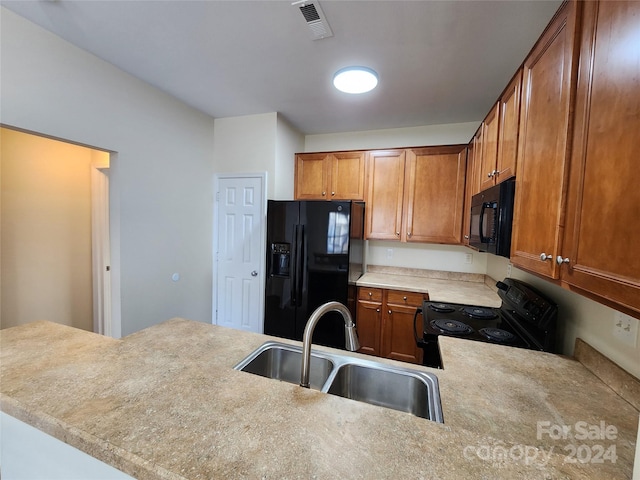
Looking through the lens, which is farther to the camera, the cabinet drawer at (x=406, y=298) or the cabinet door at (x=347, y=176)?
the cabinet door at (x=347, y=176)

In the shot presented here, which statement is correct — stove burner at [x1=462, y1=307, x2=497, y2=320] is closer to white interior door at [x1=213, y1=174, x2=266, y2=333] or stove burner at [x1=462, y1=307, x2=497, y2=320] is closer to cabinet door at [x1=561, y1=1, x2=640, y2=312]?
cabinet door at [x1=561, y1=1, x2=640, y2=312]

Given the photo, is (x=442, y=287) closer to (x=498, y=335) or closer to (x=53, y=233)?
(x=498, y=335)

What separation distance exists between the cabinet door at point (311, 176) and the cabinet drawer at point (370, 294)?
119 centimetres

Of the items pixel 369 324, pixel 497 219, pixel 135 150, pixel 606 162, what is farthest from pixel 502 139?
pixel 135 150

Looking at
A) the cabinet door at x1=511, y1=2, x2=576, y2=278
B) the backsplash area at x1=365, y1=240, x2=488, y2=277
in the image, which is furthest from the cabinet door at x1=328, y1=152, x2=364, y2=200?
the cabinet door at x1=511, y1=2, x2=576, y2=278

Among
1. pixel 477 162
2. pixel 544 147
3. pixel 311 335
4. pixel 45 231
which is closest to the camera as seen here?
pixel 311 335

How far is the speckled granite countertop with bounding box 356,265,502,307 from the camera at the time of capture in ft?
7.90

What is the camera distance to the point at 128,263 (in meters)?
2.34

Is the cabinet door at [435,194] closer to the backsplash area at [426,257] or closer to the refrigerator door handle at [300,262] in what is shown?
the backsplash area at [426,257]

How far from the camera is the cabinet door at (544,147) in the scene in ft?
3.06

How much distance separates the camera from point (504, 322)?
5.99 feet

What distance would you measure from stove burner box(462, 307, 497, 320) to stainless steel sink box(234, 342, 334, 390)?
4.31 feet

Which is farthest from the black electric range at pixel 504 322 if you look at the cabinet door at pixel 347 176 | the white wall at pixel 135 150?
the white wall at pixel 135 150

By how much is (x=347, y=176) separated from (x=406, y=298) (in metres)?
1.52
